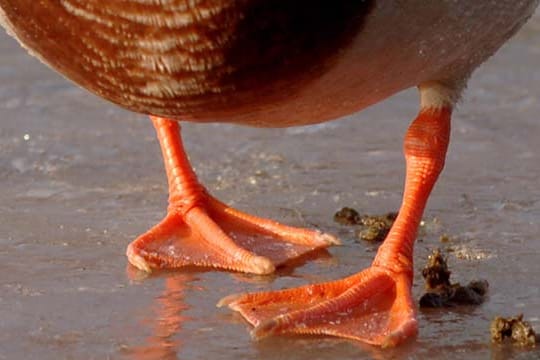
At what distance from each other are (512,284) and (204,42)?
48.6 inches

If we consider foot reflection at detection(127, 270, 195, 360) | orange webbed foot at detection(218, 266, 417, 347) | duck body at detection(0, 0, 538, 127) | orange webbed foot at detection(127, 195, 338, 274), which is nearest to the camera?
duck body at detection(0, 0, 538, 127)

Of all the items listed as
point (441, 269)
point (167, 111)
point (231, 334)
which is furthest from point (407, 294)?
point (167, 111)

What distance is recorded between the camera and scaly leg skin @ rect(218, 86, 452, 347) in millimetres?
3906

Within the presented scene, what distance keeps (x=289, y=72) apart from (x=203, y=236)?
3.66 ft

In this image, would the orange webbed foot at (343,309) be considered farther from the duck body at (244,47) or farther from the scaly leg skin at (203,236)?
the duck body at (244,47)

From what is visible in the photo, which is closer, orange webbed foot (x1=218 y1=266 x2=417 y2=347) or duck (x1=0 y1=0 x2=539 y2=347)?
duck (x1=0 y1=0 x2=539 y2=347)

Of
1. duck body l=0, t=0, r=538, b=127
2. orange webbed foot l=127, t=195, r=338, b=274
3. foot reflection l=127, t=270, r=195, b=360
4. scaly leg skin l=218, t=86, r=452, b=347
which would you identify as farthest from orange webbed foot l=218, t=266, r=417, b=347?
duck body l=0, t=0, r=538, b=127

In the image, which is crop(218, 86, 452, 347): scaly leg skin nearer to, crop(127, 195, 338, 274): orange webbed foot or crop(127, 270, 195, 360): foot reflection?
crop(127, 270, 195, 360): foot reflection

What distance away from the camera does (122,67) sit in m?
3.73

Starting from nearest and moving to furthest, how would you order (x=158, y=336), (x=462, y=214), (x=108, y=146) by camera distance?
(x=158, y=336) < (x=462, y=214) < (x=108, y=146)

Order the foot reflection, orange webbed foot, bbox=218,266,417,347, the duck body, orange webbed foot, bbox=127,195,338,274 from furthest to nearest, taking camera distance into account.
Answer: orange webbed foot, bbox=127,195,338,274, orange webbed foot, bbox=218,266,417,347, the foot reflection, the duck body

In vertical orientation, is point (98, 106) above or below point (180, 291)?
above

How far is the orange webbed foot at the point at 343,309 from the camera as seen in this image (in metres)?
3.88

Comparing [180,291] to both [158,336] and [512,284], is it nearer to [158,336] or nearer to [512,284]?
[158,336]
